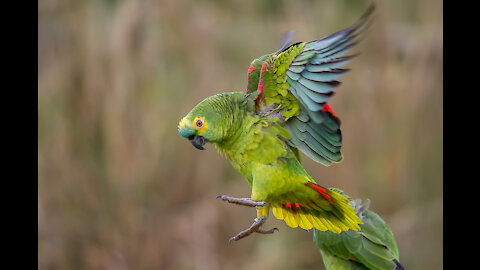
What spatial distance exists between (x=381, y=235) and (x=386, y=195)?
124 cm

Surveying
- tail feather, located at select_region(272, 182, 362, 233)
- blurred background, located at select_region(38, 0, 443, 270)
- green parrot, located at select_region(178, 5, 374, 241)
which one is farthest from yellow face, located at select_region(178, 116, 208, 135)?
blurred background, located at select_region(38, 0, 443, 270)

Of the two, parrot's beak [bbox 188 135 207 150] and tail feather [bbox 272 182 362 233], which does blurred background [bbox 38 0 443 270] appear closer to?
tail feather [bbox 272 182 362 233]

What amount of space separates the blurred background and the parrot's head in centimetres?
164

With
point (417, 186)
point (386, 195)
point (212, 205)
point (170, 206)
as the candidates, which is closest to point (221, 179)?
point (212, 205)

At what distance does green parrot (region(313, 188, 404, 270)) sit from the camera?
1.57 m

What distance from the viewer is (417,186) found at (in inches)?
110

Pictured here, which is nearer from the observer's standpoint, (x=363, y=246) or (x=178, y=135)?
(x=363, y=246)

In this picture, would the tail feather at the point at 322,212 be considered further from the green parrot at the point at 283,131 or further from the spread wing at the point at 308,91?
the spread wing at the point at 308,91

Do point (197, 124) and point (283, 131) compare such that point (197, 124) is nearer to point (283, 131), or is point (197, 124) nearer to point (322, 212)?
point (283, 131)

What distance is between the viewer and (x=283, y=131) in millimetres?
1079

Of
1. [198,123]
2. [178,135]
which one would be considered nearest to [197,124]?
[198,123]

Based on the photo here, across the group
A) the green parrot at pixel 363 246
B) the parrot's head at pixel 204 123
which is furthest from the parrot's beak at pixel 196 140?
the green parrot at pixel 363 246

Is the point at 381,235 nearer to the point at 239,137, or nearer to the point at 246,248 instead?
the point at 239,137

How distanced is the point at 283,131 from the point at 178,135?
1.71 meters
